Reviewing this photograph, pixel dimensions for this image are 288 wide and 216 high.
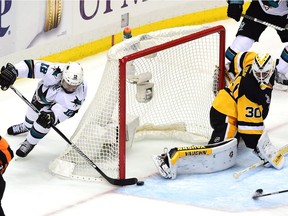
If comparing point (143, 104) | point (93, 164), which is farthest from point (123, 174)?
point (143, 104)

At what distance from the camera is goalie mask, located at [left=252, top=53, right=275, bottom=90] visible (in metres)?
5.63

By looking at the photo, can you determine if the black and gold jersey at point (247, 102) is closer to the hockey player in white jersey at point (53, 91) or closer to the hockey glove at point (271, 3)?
the hockey player in white jersey at point (53, 91)

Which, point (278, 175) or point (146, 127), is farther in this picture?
point (146, 127)

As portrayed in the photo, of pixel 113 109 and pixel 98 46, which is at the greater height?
pixel 113 109

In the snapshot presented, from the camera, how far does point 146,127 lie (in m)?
6.17

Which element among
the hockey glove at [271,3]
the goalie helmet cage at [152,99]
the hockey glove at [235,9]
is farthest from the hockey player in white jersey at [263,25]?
the goalie helmet cage at [152,99]

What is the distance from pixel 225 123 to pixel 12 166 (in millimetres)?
1132

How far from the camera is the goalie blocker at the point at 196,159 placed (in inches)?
221

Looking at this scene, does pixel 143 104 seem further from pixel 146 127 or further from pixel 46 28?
pixel 46 28

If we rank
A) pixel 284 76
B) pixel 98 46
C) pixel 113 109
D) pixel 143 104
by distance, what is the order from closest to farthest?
1. pixel 113 109
2. pixel 143 104
3. pixel 284 76
4. pixel 98 46

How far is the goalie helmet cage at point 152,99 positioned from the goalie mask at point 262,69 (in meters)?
0.43

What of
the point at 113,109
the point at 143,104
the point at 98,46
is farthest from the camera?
the point at 98,46

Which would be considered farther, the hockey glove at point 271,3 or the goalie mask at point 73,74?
the hockey glove at point 271,3

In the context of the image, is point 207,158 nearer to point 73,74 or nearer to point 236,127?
point 236,127
